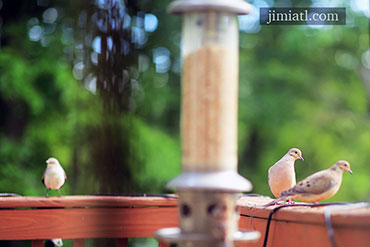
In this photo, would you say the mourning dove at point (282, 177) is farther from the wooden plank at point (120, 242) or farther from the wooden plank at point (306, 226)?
the wooden plank at point (120, 242)

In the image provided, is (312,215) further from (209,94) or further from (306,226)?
(209,94)

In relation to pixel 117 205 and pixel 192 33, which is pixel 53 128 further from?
pixel 192 33

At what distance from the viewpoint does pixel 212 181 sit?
108 cm

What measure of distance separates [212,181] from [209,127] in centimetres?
12

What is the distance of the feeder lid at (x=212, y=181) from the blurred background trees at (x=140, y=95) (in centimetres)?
29

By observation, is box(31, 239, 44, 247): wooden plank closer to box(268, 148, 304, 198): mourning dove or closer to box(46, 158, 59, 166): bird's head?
box(46, 158, 59, 166): bird's head

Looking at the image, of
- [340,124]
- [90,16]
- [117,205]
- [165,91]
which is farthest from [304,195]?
[340,124]

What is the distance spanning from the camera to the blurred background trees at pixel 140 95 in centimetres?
158

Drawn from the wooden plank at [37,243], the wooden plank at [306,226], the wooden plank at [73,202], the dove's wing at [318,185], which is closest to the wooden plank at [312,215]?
the wooden plank at [306,226]

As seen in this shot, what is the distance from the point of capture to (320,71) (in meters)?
7.48

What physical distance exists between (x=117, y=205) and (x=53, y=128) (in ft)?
11.3

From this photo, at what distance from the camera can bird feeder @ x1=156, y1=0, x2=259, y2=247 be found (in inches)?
43.9

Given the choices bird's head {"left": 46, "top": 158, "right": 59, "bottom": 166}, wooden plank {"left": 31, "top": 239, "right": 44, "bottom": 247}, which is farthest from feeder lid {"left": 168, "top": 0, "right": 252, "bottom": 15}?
bird's head {"left": 46, "top": 158, "right": 59, "bottom": 166}

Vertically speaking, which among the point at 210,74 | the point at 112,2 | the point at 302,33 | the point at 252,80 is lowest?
the point at 210,74
